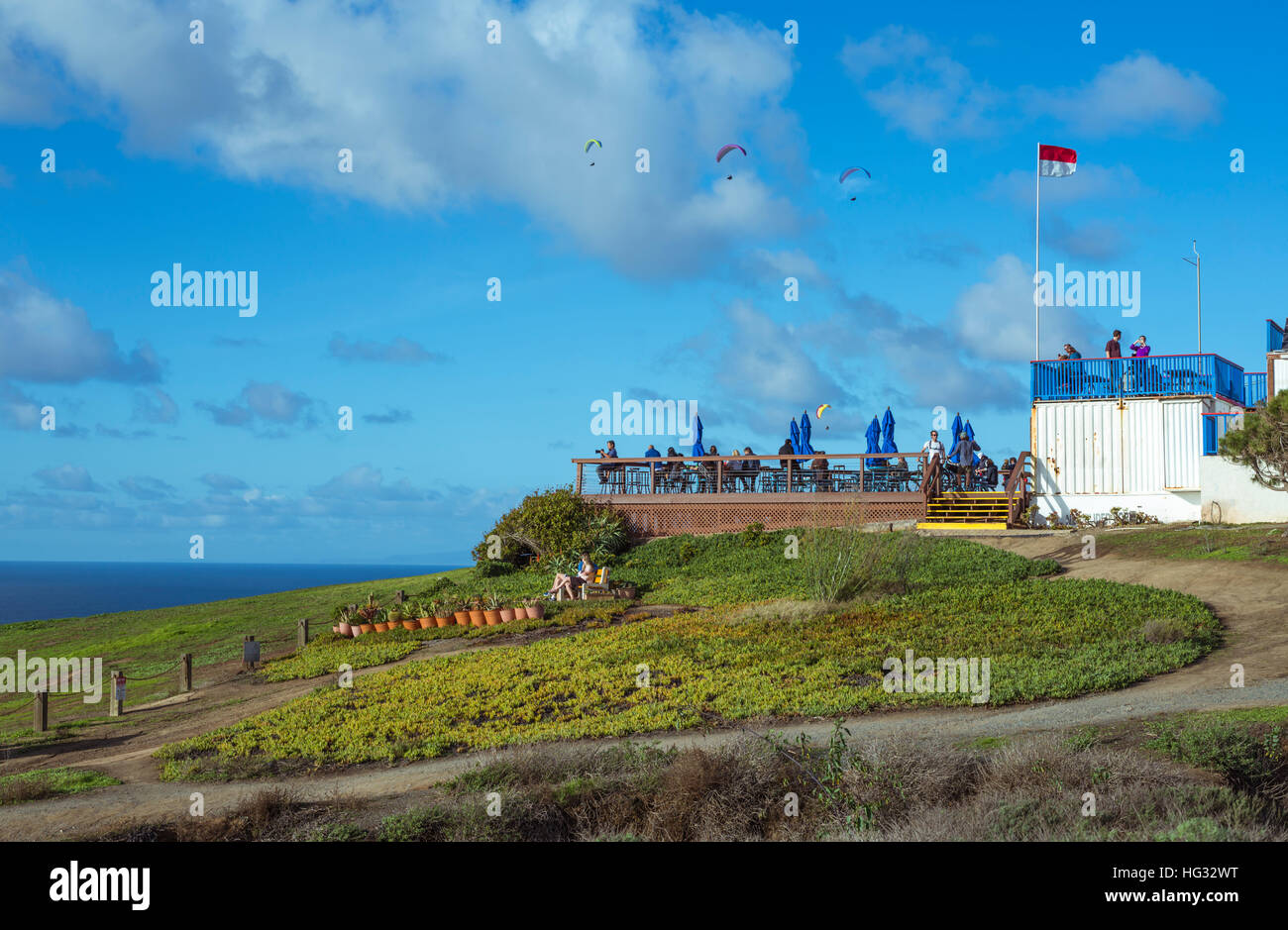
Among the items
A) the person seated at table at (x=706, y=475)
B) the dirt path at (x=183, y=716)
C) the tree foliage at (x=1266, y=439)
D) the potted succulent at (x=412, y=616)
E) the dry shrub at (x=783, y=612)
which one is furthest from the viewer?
the person seated at table at (x=706, y=475)

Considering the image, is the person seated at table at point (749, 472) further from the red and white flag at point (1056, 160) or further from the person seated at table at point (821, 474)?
the red and white flag at point (1056, 160)

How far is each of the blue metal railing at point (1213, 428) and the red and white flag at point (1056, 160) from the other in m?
8.36

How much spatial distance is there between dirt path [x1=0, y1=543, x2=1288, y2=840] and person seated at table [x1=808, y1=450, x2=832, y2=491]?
1263 cm

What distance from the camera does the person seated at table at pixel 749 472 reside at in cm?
2835

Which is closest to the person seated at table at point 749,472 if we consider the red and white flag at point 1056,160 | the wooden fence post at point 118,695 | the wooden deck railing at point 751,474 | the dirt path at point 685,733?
the wooden deck railing at point 751,474

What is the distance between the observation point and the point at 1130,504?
85.2 feet

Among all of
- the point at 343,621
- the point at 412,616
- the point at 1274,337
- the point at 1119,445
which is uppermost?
the point at 1274,337

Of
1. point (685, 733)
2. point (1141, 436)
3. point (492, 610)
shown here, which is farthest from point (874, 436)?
point (685, 733)

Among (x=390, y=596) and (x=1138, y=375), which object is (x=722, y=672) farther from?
(x=1138, y=375)

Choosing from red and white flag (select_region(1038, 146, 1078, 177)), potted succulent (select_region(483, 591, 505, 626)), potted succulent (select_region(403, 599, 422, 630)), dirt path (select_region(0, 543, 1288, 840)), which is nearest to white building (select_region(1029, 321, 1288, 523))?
red and white flag (select_region(1038, 146, 1078, 177))

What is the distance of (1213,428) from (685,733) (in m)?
20.3

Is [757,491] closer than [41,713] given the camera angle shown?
No

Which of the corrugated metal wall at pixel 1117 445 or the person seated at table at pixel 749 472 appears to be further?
the person seated at table at pixel 749 472
